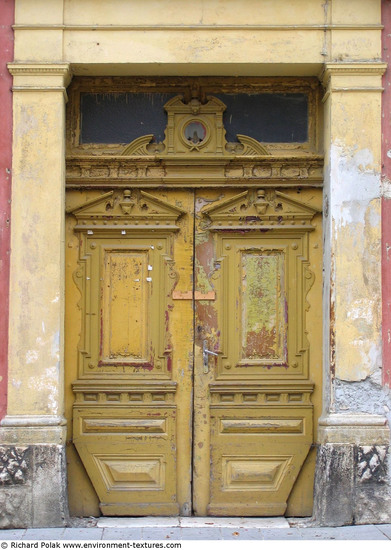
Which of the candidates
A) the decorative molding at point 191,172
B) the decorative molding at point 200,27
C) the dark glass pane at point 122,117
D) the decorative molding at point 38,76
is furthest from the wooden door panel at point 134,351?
the decorative molding at point 200,27

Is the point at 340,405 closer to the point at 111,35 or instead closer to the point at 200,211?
the point at 200,211

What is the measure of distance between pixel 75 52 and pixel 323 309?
2777 mm

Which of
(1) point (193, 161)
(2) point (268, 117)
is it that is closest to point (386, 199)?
(2) point (268, 117)

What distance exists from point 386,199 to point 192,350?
1.92 m

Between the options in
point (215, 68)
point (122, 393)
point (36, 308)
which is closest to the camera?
point (36, 308)

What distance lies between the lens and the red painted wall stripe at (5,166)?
6.21 metres

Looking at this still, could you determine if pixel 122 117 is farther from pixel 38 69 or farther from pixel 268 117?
pixel 268 117

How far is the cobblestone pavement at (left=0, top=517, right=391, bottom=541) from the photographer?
588 centimetres

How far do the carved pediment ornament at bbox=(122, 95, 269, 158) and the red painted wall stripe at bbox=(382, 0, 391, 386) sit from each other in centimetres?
96

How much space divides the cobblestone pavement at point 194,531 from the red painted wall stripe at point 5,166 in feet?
3.17

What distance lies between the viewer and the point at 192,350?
6.61 m

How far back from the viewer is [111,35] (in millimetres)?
6355

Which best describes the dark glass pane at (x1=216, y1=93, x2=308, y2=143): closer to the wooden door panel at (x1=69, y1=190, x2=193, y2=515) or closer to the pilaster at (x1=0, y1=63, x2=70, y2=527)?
the wooden door panel at (x1=69, y1=190, x2=193, y2=515)

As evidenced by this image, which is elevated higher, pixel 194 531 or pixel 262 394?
pixel 262 394
